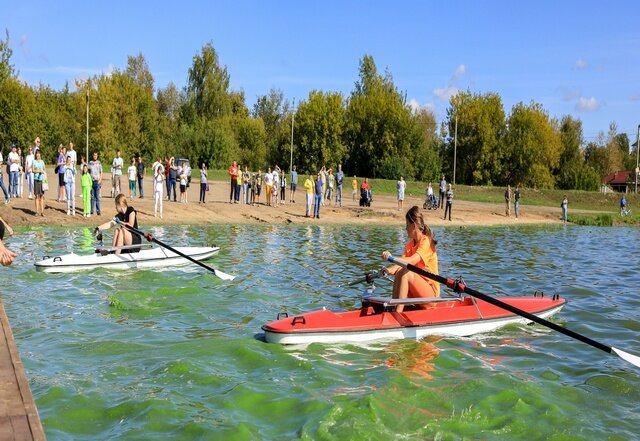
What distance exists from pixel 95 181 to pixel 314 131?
41.3 m

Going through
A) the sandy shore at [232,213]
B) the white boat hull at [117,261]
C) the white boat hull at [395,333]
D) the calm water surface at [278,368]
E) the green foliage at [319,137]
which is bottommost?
the calm water surface at [278,368]

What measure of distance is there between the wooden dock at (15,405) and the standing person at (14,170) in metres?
20.1

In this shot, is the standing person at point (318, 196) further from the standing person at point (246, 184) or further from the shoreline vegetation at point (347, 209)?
the standing person at point (246, 184)

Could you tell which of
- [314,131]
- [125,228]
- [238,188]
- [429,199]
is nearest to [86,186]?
[125,228]

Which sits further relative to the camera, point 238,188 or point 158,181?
point 238,188

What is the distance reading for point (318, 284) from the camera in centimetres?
1502

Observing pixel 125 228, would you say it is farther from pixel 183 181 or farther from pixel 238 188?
pixel 238 188

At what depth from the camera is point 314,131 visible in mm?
65062

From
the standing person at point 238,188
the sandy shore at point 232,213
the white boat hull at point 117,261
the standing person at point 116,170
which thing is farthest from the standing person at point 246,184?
the white boat hull at point 117,261

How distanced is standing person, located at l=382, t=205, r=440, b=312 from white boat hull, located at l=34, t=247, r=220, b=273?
24.0 ft

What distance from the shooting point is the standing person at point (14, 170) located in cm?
2497

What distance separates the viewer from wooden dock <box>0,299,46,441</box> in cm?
484

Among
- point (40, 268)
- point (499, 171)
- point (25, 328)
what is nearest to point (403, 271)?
point (25, 328)

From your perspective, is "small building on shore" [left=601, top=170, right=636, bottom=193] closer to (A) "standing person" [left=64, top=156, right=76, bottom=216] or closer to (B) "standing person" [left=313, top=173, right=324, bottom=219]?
(B) "standing person" [left=313, top=173, right=324, bottom=219]
